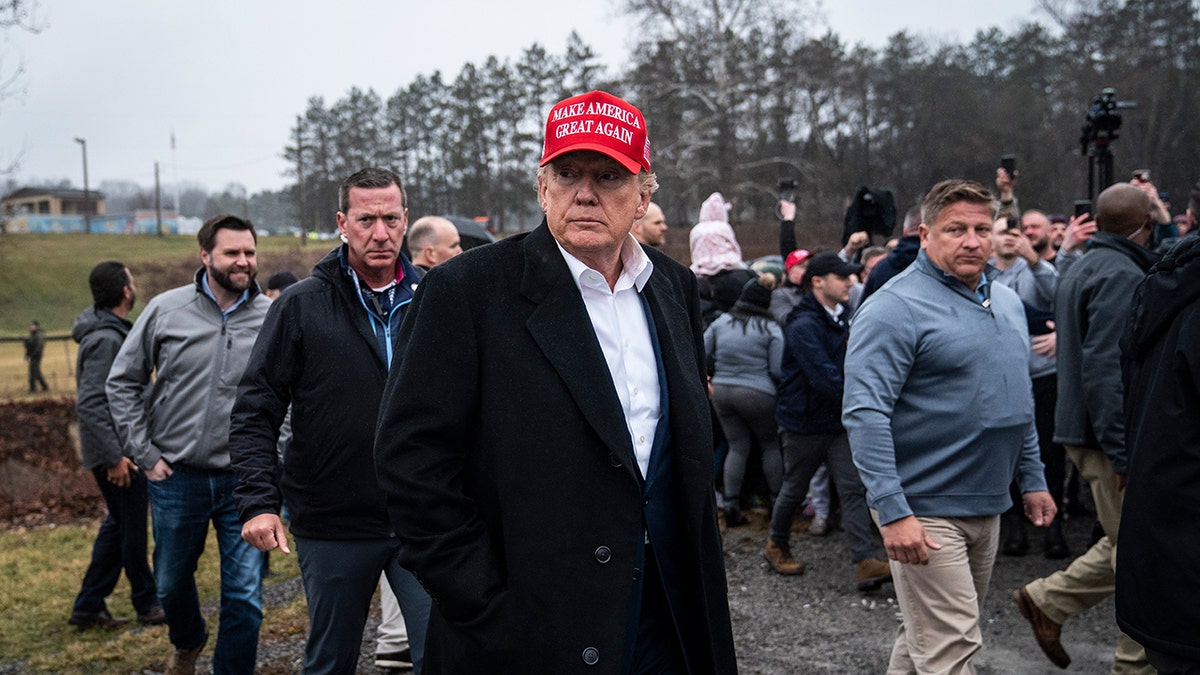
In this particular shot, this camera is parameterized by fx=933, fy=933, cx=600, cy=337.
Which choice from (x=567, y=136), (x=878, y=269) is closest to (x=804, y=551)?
(x=878, y=269)

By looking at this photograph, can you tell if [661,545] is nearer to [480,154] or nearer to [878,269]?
[878,269]

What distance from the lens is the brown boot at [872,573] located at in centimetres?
604

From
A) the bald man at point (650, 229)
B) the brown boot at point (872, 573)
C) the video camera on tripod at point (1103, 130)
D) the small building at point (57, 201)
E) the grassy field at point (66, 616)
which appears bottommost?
the grassy field at point (66, 616)

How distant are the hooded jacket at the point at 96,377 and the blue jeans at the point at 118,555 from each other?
246 mm

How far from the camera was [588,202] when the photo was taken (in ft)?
7.31

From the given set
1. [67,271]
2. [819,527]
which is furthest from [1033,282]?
[67,271]

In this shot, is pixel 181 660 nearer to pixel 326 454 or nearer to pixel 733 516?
pixel 326 454

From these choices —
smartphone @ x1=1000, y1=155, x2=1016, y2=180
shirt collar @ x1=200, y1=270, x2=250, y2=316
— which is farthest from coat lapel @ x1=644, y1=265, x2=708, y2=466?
smartphone @ x1=1000, y1=155, x2=1016, y2=180

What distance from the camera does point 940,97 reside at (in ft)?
132

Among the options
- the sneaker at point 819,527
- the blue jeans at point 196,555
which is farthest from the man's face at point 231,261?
Result: the sneaker at point 819,527

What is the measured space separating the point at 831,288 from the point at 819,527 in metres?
2.10

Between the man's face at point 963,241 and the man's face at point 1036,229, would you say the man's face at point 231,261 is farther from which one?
the man's face at point 1036,229

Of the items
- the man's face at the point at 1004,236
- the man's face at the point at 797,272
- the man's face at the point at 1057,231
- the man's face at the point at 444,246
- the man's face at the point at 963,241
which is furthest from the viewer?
the man's face at the point at 1057,231

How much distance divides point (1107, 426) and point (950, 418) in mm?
1393
